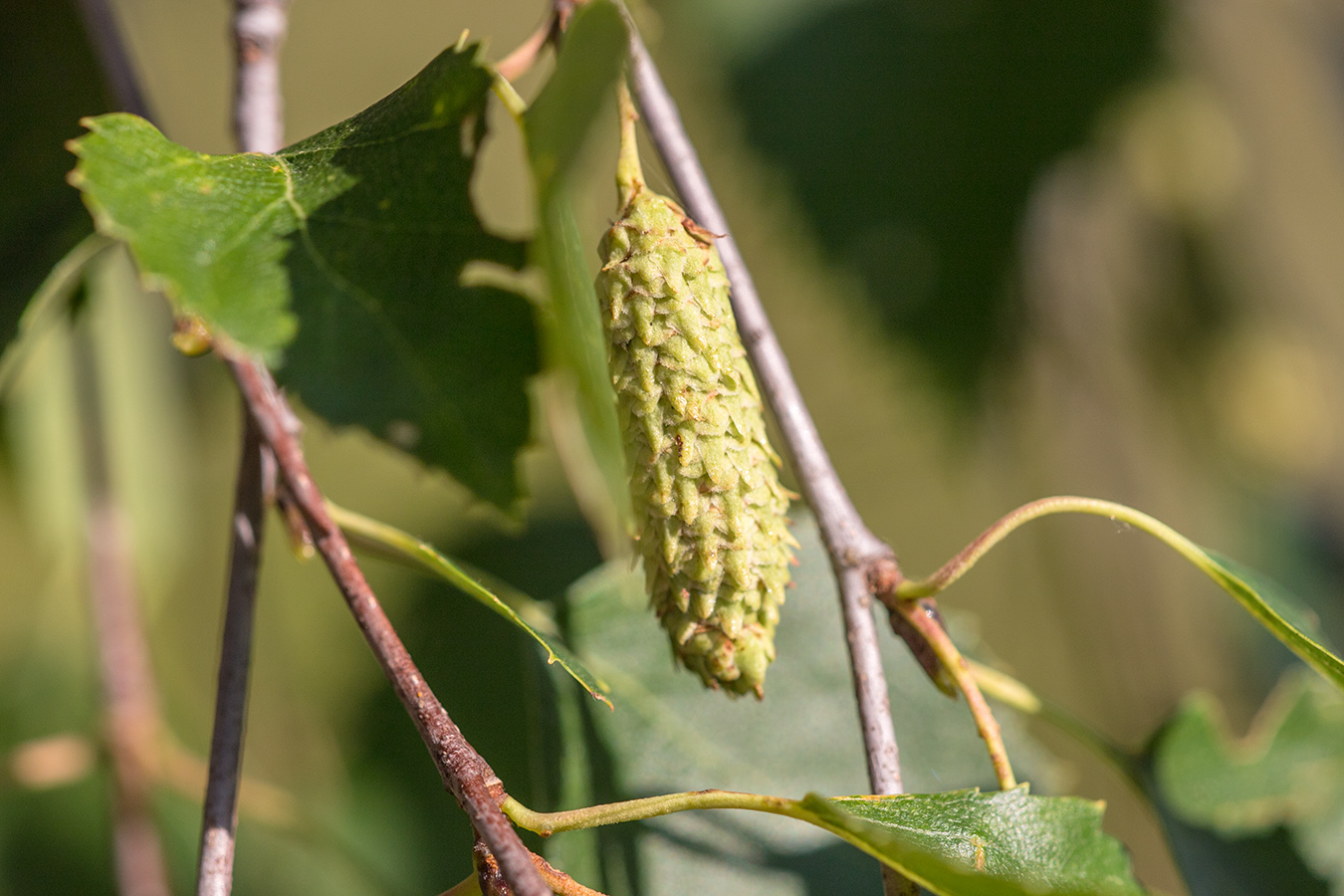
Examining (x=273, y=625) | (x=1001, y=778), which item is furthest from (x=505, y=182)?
(x=1001, y=778)

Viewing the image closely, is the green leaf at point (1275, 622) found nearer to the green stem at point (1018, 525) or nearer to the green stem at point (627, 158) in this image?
the green stem at point (1018, 525)

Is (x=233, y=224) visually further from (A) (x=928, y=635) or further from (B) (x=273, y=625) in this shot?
(B) (x=273, y=625)

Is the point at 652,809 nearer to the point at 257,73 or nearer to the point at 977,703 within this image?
the point at 977,703

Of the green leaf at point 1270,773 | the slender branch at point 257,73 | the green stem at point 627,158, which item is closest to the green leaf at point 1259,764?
the green leaf at point 1270,773

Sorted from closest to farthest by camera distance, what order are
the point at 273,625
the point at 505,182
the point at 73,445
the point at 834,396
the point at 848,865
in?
1. the point at 848,865
2. the point at 73,445
3. the point at 273,625
4. the point at 505,182
5. the point at 834,396

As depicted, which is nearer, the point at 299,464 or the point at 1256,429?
the point at 299,464

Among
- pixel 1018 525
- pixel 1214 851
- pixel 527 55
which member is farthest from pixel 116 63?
pixel 1214 851
